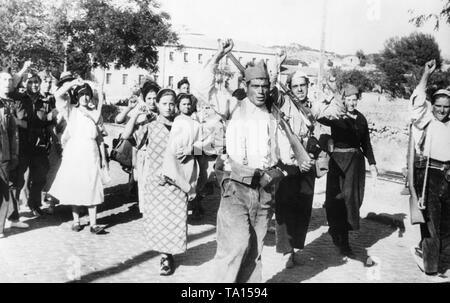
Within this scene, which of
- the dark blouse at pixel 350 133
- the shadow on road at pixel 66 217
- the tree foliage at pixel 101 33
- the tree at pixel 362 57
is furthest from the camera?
the tree at pixel 362 57

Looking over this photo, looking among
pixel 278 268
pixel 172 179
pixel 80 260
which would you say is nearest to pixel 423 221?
pixel 278 268

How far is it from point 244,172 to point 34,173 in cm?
466

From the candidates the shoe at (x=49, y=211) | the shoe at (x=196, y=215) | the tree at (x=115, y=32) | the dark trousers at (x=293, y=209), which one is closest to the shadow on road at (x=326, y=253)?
the dark trousers at (x=293, y=209)

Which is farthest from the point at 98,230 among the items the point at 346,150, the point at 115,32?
the point at 115,32

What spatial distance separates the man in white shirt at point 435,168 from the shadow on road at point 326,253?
840 mm

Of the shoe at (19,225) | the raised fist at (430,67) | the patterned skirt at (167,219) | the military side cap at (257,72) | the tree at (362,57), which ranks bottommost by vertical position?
the shoe at (19,225)

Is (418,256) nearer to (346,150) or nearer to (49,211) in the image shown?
(346,150)

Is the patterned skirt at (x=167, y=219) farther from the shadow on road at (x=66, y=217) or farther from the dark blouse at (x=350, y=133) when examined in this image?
the shadow on road at (x=66, y=217)

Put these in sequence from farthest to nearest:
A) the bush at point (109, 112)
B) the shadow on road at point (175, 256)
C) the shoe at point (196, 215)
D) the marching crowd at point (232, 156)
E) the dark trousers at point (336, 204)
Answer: the bush at point (109, 112) → the shoe at point (196, 215) → the dark trousers at point (336, 204) → the shadow on road at point (175, 256) → the marching crowd at point (232, 156)

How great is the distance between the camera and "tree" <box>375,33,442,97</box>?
57.3 meters

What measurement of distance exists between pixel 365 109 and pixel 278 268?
34.3 m

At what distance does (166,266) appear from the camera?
536cm

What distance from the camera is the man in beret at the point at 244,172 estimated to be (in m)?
4.25

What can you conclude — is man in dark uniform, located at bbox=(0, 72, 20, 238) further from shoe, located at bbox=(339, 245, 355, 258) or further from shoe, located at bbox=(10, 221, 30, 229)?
shoe, located at bbox=(339, 245, 355, 258)
